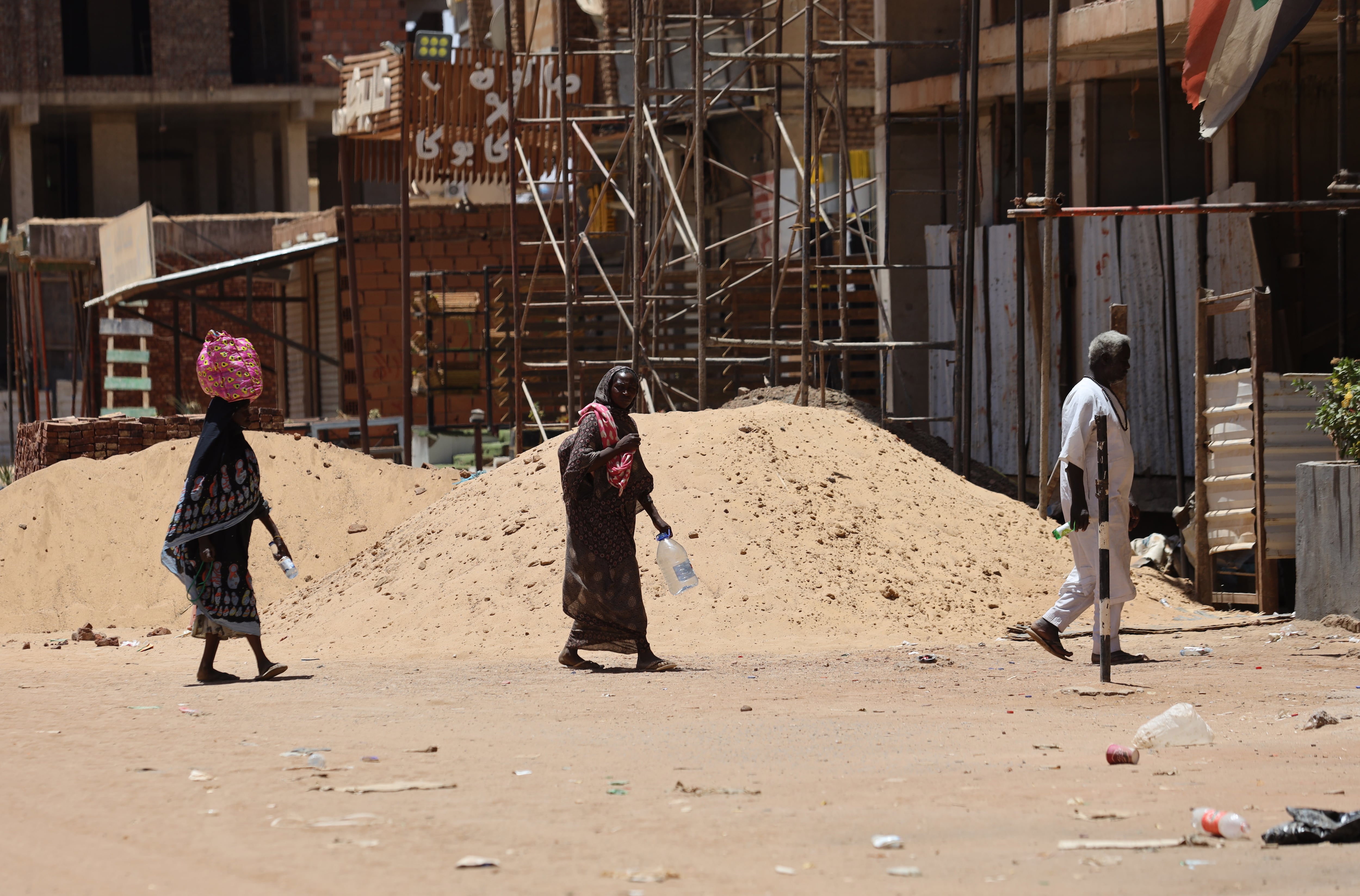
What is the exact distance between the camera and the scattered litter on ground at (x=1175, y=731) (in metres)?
5.51

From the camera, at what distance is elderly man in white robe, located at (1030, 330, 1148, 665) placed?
24.5ft

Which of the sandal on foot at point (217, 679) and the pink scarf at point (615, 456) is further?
the sandal on foot at point (217, 679)

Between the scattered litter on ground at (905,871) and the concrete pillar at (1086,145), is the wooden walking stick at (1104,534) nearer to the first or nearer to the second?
the scattered litter on ground at (905,871)

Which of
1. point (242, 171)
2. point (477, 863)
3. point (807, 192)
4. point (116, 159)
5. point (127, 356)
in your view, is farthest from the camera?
point (242, 171)

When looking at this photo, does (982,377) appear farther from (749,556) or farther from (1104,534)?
(1104,534)

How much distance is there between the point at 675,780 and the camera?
5031 millimetres

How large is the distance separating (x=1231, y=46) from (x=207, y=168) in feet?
106

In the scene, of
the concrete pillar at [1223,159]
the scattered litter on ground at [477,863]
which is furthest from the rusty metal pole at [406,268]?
the scattered litter on ground at [477,863]

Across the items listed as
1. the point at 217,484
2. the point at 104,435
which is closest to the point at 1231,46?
the point at 217,484

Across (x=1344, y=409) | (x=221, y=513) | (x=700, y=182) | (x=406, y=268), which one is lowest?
(x=221, y=513)

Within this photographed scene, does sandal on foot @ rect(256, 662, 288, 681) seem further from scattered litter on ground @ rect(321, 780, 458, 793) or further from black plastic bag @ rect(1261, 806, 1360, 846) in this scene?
black plastic bag @ rect(1261, 806, 1360, 846)

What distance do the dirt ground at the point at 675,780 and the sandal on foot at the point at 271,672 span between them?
137 mm

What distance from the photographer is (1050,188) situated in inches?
408

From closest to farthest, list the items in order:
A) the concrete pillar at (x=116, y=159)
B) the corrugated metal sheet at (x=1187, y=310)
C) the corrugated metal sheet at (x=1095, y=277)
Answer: the corrugated metal sheet at (x=1187, y=310) < the corrugated metal sheet at (x=1095, y=277) < the concrete pillar at (x=116, y=159)
